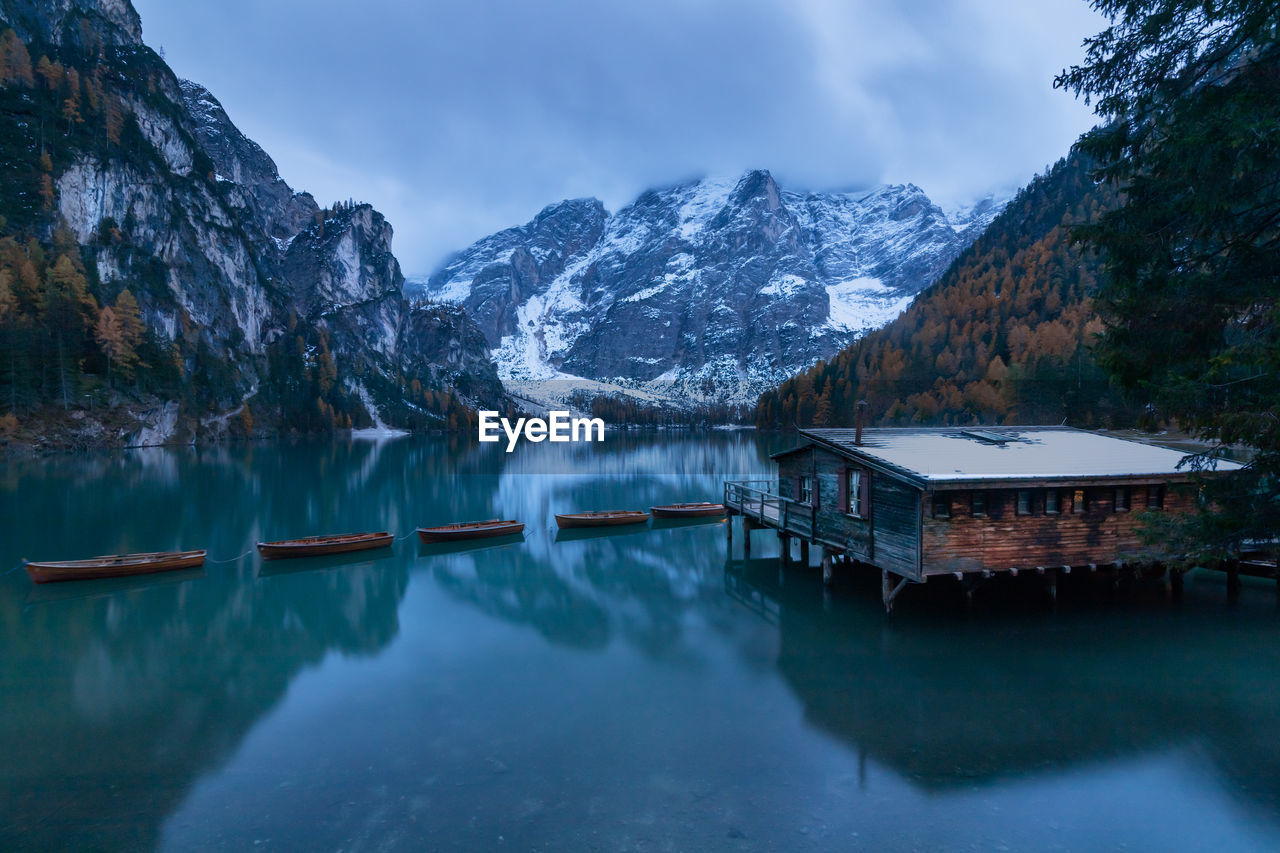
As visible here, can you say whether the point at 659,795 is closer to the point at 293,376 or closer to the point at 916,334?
the point at 916,334

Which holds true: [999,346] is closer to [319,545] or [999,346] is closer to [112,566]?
[319,545]

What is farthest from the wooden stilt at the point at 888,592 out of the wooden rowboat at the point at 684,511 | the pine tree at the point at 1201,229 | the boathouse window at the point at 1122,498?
the wooden rowboat at the point at 684,511

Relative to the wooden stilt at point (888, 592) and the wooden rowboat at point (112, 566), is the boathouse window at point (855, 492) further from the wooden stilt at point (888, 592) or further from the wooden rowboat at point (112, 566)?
the wooden rowboat at point (112, 566)

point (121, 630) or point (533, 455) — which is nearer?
point (121, 630)

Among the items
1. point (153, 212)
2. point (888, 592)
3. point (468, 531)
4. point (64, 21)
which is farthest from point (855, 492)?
point (64, 21)

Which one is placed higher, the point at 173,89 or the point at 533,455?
the point at 173,89

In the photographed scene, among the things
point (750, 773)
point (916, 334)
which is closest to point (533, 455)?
point (916, 334)
